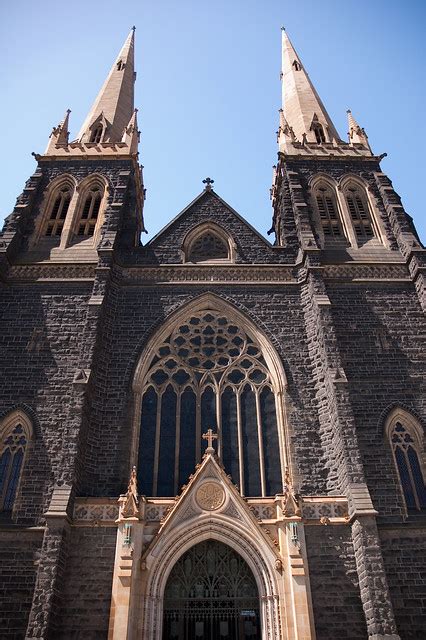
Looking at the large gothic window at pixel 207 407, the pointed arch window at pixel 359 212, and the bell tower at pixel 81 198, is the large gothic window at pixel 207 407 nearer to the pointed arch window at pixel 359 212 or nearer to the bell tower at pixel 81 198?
the bell tower at pixel 81 198

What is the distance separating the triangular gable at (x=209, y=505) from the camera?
12859 mm

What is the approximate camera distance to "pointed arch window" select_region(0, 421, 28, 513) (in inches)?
544

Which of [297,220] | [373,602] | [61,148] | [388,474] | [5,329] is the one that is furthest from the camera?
[61,148]

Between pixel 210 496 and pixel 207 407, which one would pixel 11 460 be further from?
pixel 207 407

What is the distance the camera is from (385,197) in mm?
21047

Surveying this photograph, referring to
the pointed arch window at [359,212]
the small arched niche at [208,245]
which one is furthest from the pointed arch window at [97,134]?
the pointed arch window at [359,212]

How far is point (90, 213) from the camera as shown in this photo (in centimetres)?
2119

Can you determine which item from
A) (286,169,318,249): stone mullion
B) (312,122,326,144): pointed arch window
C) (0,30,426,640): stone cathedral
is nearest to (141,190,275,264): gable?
(0,30,426,640): stone cathedral

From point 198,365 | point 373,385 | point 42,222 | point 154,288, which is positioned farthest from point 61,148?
A: point 373,385

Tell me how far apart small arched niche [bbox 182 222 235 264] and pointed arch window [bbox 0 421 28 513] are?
8.20 metres

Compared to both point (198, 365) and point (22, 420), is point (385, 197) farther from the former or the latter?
point (22, 420)

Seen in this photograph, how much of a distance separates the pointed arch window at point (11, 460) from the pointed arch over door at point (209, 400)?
309cm

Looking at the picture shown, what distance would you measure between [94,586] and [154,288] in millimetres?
9304

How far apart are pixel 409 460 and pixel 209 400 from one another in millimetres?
5755
